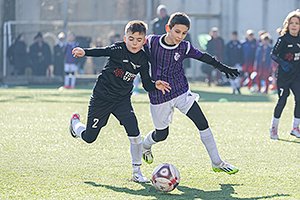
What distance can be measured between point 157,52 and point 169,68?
0.21 meters

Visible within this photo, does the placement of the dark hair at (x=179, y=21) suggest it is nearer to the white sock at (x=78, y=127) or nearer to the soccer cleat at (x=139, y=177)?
the soccer cleat at (x=139, y=177)

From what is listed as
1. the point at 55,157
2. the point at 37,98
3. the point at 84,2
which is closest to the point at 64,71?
the point at 84,2

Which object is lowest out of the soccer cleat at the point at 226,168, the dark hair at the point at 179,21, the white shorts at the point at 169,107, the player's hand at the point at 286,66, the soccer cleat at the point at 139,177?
the soccer cleat at the point at 139,177

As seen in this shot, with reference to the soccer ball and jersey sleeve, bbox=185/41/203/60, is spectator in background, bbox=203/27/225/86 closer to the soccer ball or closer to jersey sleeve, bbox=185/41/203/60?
jersey sleeve, bbox=185/41/203/60

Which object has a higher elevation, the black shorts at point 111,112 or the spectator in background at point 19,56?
the black shorts at point 111,112

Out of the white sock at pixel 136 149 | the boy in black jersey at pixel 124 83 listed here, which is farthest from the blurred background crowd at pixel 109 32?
the white sock at pixel 136 149

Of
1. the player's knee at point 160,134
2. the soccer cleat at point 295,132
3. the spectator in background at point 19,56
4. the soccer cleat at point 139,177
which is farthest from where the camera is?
the spectator in background at point 19,56

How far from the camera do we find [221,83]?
2886 cm

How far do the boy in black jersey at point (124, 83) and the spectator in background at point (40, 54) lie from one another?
1959 centimetres

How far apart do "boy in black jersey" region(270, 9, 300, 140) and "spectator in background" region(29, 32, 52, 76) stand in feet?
55.0

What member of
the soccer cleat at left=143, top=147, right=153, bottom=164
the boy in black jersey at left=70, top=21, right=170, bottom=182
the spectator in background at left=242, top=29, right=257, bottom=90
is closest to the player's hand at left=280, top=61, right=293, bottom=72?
the soccer cleat at left=143, top=147, right=153, bottom=164

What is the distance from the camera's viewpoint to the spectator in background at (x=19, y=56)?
1100 inches

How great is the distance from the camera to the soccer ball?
7809mm

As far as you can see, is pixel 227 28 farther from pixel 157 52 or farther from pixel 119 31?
pixel 157 52
